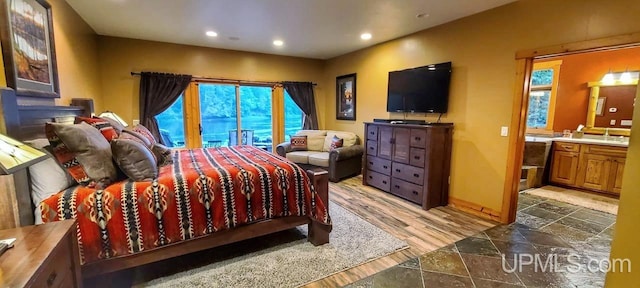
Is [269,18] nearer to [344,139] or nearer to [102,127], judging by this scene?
[102,127]

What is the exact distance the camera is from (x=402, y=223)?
315cm

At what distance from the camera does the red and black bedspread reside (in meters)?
1.75

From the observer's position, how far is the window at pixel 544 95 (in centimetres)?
493

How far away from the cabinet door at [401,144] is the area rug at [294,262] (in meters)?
1.31

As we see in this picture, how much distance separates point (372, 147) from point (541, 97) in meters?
3.51

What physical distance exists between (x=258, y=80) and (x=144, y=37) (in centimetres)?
200

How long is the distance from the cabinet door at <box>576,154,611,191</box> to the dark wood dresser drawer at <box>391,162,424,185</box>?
2889 millimetres

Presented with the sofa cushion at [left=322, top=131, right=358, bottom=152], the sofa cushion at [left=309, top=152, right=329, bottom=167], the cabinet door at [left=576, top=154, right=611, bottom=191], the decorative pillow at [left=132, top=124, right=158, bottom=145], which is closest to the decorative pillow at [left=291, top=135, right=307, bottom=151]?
the sofa cushion at [left=322, top=131, right=358, bottom=152]

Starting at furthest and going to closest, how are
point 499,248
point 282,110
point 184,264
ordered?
point 282,110 < point 499,248 < point 184,264

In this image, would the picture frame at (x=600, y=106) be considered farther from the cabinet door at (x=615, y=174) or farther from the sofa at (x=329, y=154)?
the sofa at (x=329, y=154)

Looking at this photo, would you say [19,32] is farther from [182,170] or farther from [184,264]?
[184,264]

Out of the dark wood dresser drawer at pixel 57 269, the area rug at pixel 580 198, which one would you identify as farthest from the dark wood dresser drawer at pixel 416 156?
the dark wood dresser drawer at pixel 57 269

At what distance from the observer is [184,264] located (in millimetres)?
2289

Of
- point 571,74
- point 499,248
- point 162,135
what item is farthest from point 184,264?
point 571,74
